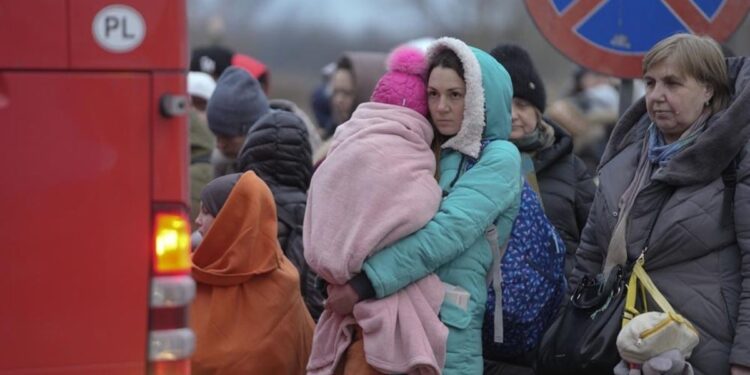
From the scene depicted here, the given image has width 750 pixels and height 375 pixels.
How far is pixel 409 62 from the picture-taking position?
5.68 metres

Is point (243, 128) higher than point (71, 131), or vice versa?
point (71, 131)

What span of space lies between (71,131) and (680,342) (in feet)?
7.23

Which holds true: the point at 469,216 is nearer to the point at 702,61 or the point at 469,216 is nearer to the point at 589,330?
the point at 589,330

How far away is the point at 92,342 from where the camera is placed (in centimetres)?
445

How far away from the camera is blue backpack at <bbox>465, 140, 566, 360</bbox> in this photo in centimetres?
550

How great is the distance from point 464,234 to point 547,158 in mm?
1479

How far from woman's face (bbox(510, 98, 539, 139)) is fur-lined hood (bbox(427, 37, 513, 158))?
1.07 m

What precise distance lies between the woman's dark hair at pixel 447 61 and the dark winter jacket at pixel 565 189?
1.16m

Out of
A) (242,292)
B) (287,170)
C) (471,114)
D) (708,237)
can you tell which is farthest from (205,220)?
(708,237)

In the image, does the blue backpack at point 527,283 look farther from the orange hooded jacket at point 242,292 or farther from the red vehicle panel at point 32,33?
the red vehicle panel at point 32,33

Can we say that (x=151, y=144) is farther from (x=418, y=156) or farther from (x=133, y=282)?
(x=418, y=156)

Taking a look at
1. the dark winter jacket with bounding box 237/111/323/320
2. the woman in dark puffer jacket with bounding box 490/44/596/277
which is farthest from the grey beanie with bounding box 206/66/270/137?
the woman in dark puffer jacket with bounding box 490/44/596/277

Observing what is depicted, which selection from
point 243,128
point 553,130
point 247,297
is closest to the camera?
point 247,297

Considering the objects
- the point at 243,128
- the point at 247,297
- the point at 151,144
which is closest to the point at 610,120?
the point at 243,128
